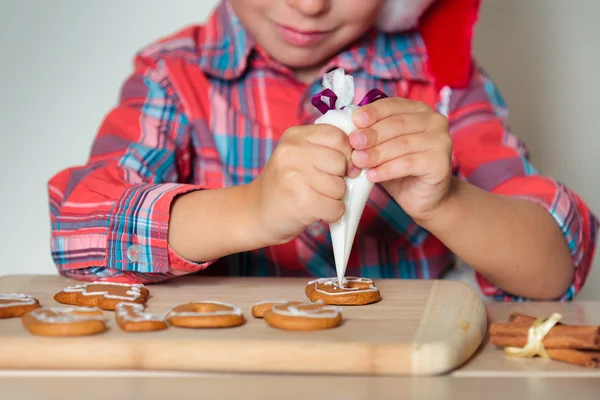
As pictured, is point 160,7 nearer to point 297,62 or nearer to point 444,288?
→ point 297,62

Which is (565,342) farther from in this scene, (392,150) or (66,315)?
(66,315)

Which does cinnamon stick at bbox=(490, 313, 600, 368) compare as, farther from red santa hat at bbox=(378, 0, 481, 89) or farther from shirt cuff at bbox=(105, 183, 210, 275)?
red santa hat at bbox=(378, 0, 481, 89)

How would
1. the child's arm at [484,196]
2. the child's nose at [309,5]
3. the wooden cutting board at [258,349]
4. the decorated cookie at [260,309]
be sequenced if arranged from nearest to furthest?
the wooden cutting board at [258,349]
the decorated cookie at [260,309]
the child's arm at [484,196]
the child's nose at [309,5]

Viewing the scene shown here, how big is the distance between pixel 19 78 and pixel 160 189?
1.06 meters

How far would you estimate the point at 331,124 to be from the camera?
880mm

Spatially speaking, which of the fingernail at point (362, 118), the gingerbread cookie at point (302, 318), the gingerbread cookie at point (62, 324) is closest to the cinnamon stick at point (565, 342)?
the gingerbread cookie at point (302, 318)

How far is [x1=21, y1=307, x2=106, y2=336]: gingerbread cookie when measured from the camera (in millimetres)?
716

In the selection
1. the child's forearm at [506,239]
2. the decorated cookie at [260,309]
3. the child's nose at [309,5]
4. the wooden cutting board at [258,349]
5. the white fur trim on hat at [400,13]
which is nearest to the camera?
the wooden cutting board at [258,349]

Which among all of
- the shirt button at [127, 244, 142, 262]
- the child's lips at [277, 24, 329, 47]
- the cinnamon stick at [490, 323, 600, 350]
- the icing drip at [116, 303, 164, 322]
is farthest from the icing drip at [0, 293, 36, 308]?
the child's lips at [277, 24, 329, 47]

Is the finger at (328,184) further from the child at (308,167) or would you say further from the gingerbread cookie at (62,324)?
the gingerbread cookie at (62,324)

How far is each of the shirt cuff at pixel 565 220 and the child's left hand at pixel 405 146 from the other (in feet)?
0.86

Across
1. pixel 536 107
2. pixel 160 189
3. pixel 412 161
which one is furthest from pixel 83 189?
pixel 536 107

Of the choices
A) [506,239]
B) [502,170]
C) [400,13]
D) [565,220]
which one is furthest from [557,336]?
[400,13]

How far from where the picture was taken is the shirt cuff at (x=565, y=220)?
45.9 inches
